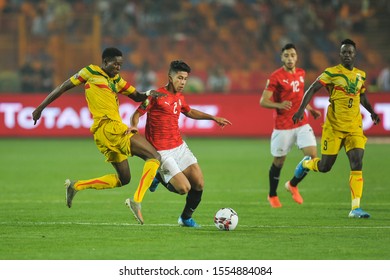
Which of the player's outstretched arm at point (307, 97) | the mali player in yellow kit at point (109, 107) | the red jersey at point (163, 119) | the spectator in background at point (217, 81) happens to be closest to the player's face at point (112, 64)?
the mali player in yellow kit at point (109, 107)

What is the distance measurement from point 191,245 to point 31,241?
1612 millimetres

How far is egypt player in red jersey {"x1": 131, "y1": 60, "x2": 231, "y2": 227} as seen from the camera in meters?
10.1

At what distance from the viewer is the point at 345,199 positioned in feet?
43.1

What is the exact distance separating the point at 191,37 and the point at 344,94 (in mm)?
16500

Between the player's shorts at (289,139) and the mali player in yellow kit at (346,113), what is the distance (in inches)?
46.5

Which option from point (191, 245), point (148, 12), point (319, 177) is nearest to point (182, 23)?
point (148, 12)

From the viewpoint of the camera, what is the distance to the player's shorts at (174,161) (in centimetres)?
1002

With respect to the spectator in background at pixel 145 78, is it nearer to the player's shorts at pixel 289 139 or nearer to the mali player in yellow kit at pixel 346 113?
the player's shorts at pixel 289 139

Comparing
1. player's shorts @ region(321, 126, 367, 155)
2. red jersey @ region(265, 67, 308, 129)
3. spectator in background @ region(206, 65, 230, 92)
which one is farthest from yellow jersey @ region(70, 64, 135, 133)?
spectator in background @ region(206, 65, 230, 92)

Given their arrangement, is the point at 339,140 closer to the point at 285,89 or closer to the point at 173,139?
the point at 285,89

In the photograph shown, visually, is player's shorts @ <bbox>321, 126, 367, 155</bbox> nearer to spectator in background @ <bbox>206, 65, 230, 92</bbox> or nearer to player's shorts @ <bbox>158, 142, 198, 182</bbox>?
Answer: player's shorts @ <bbox>158, 142, 198, 182</bbox>

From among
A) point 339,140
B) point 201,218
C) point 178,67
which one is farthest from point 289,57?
point 178,67

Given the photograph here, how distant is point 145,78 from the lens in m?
26.2

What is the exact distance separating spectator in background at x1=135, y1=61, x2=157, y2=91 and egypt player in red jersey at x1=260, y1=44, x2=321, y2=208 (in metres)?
13.5
